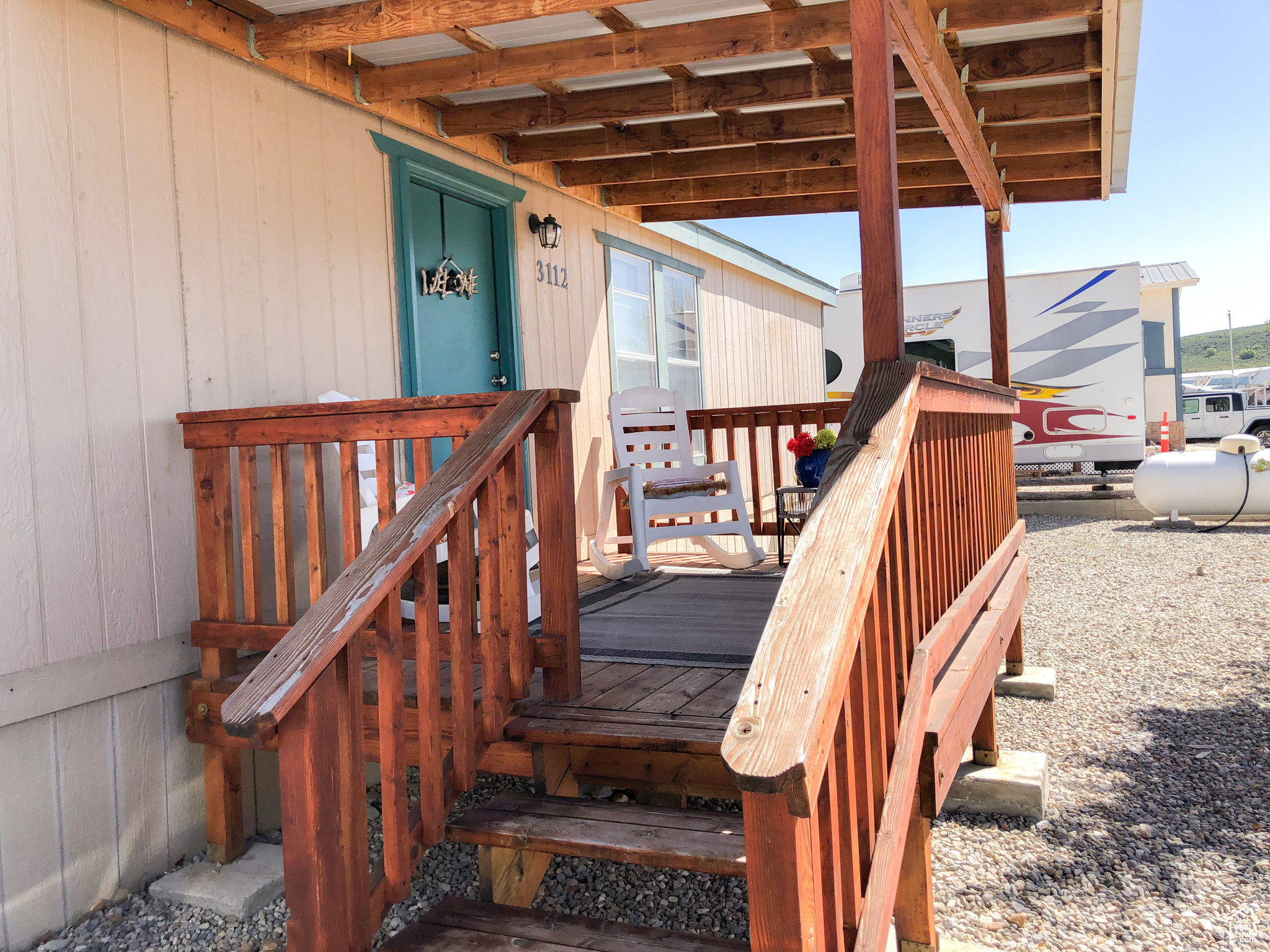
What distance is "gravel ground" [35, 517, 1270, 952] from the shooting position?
7.72ft

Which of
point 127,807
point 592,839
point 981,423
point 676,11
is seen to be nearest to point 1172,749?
point 981,423

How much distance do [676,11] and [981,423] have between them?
193 cm

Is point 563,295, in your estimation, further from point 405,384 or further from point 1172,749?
point 1172,749

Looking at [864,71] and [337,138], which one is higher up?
[337,138]

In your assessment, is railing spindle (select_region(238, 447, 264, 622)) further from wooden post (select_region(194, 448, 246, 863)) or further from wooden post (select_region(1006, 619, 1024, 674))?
wooden post (select_region(1006, 619, 1024, 674))

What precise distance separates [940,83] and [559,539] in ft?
6.18

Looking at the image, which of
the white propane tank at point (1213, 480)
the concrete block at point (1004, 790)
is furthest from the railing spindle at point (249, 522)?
the white propane tank at point (1213, 480)

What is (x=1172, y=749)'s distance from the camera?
3535 millimetres

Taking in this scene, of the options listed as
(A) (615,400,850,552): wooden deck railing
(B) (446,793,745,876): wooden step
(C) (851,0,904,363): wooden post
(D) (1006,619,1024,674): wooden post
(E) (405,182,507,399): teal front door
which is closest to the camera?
(B) (446,793,745,876): wooden step

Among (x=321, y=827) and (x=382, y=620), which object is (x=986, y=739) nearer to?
(x=382, y=620)

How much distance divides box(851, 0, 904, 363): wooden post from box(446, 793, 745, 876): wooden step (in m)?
1.06

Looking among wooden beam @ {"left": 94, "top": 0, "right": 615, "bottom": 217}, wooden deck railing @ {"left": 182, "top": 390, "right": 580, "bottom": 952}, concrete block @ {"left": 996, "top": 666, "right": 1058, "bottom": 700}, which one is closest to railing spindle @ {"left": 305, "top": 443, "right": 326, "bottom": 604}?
wooden deck railing @ {"left": 182, "top": 390, "right": 580, "bottom": 952}

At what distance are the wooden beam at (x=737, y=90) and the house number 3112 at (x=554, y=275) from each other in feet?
3.19

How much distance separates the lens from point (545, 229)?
16.1 ft
